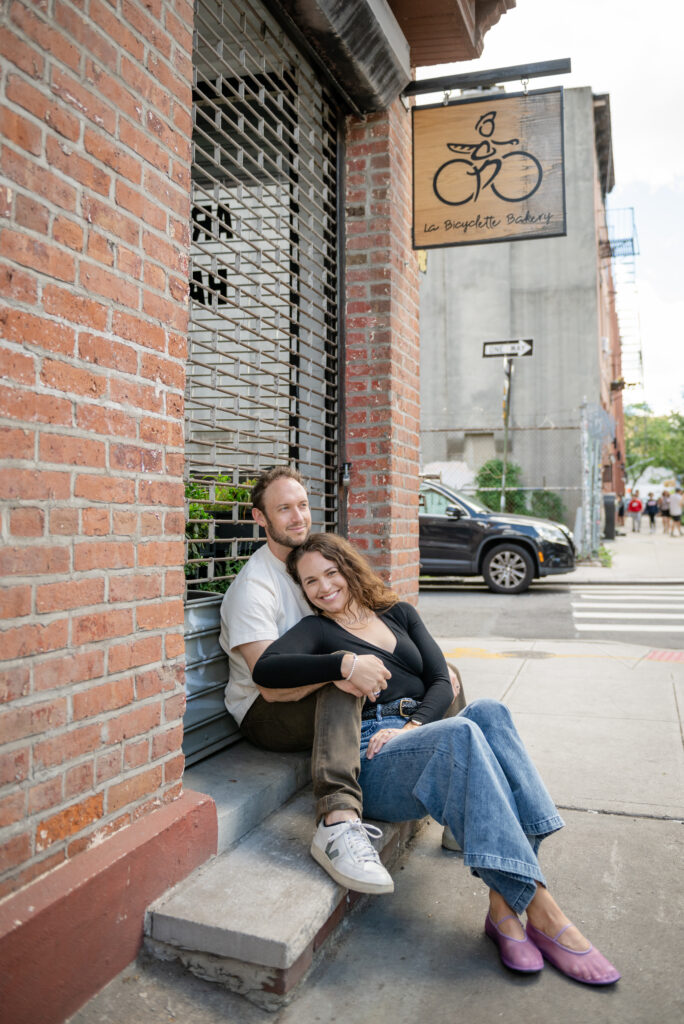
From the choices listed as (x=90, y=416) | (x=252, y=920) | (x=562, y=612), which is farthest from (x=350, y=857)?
(x=562, y=612)

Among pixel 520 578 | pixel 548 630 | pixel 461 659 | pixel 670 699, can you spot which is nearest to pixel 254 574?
pixel 670 699

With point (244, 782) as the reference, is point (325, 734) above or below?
above

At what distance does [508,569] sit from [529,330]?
12453mm

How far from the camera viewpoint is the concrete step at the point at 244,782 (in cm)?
268

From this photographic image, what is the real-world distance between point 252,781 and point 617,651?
5.27 metres

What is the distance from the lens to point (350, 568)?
3.09 meters

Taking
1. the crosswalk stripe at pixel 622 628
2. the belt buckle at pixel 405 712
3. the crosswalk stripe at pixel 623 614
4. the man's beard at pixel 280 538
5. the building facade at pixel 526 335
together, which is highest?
the building facade at pixel 526 335

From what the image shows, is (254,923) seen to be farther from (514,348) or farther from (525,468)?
(525,468)

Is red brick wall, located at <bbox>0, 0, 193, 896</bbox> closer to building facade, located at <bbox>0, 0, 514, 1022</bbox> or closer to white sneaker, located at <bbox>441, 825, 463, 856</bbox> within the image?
building facade, located at <bbox>0, 0, 514, 1022</bbox>

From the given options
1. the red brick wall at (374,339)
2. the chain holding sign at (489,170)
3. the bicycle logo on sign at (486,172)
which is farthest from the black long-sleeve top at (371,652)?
the bicycle logo on sign at (486,172)

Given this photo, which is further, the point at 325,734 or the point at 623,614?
the point at 623,614

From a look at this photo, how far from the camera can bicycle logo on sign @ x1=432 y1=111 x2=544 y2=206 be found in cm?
483

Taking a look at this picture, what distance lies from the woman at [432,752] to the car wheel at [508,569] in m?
8.72

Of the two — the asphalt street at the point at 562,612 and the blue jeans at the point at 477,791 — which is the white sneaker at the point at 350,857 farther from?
the asphalt street at the point at 562,612
